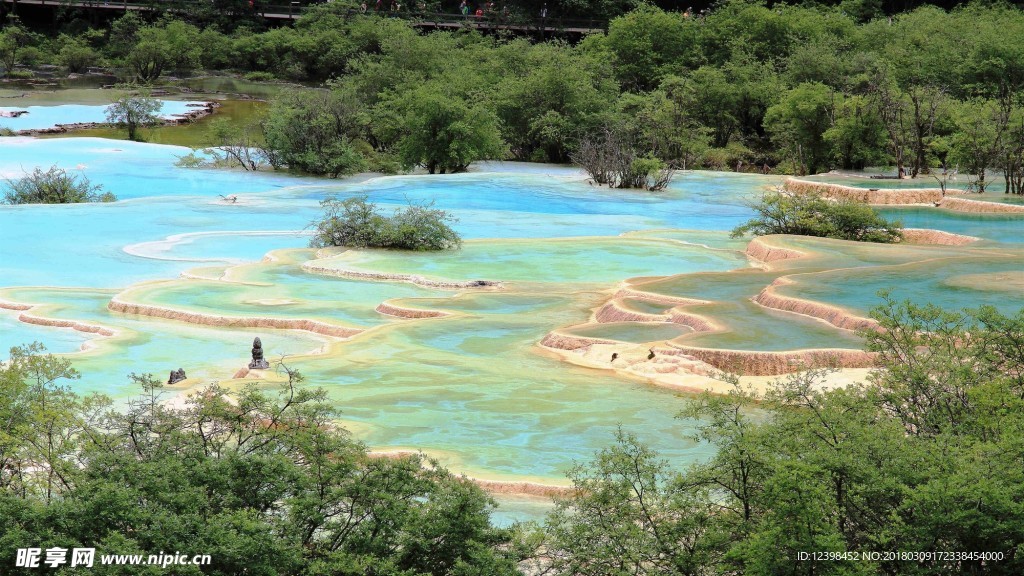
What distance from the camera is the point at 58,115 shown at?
124 feet

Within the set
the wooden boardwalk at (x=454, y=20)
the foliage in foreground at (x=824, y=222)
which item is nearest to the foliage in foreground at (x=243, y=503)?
the foliage in foreground at (x=824, y=222)

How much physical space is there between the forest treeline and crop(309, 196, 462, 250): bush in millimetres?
8817

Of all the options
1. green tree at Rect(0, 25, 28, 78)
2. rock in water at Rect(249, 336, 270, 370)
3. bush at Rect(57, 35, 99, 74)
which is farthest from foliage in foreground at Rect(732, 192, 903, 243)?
bush at Rect(57, 35, 99, 74)

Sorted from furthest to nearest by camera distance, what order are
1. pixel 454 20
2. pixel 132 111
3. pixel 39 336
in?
1. pixel 454 20
2. pixel 132 111
3. pixel 39 336

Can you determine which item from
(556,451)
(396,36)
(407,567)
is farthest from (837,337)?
(396,36)

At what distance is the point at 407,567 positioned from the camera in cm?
583

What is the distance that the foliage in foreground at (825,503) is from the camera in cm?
548

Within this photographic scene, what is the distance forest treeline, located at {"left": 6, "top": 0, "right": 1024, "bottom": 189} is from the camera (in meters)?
28.2

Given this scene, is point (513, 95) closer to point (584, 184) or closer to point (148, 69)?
point (584, 184)

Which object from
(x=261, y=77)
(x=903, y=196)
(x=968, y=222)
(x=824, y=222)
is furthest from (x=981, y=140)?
(x=261, y=77)

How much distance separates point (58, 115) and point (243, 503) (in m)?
35.2

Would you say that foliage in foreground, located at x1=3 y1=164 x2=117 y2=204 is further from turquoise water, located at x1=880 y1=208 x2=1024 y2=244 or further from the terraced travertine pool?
turquoise water, located at x1=880 y1=208 x2=1024 y2=244

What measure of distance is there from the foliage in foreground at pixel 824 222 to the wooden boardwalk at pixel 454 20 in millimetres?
34202

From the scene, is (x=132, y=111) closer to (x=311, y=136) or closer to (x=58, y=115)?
(x=58, y=115)
